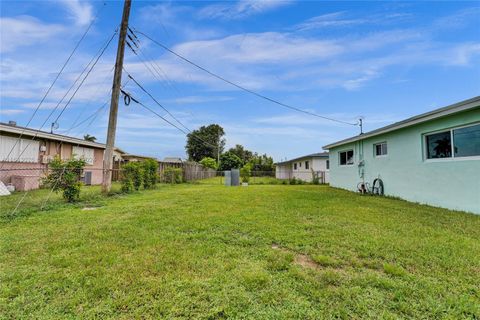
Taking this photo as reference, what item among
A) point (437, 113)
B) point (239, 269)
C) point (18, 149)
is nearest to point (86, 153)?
point (18, 149)

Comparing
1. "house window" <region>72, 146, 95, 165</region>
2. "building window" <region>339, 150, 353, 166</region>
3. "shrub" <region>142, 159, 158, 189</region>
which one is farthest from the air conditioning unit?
"building window" <region>339, 150, 353, 166</region>

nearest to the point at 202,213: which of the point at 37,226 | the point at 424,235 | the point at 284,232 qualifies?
the point at 284,232

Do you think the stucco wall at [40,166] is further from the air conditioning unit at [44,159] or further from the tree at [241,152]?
the tree at [241,152]

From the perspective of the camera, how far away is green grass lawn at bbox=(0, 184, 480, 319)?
6.34 ft

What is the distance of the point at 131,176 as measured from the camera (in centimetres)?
1059

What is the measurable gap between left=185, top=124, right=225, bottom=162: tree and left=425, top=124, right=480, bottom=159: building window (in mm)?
41441

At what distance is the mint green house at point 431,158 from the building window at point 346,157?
155 cm

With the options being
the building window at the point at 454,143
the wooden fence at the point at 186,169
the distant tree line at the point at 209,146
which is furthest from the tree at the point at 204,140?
the building window at the point at 454,143

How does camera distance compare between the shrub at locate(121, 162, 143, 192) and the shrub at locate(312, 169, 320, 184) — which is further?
the shrub at locate(312, 169, 320, 184)

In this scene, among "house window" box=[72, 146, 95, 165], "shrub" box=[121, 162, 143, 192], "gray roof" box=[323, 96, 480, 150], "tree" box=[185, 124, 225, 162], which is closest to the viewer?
"gray roof" box=[323, 96, 480, 150]

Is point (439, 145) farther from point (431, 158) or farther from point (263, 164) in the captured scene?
point (263, 164)

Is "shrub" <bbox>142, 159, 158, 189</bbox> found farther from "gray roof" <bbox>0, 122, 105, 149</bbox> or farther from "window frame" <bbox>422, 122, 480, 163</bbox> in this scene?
"window frame" <bbox>422, 122, 480, 163</bbox>

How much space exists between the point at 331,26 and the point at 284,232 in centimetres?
1021

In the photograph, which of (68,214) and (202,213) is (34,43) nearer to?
(68,214)
